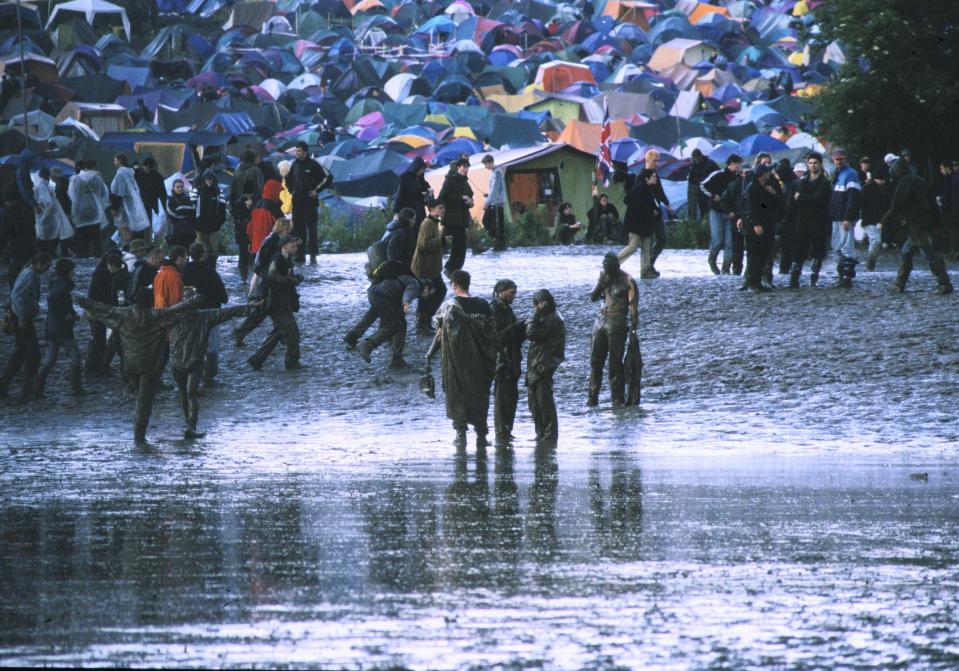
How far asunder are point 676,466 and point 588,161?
3095 centimetres

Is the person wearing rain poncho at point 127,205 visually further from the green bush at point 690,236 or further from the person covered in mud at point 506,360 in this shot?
the green bush at point 690,236

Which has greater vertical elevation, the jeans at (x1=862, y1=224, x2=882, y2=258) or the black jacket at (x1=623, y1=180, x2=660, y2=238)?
the black jacket at (x1=623, y1=180, x2=660, y2=238)

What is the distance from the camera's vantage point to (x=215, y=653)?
6012 millimetres

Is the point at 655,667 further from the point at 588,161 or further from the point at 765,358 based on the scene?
the point at 588,161

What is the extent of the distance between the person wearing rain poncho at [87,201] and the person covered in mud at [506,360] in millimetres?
11595

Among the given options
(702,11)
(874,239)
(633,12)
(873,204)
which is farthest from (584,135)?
(633,12)

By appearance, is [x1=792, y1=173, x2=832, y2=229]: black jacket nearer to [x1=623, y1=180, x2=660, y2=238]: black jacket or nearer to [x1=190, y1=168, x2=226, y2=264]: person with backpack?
[x1=623, y1=180, x2=660, y2=238]: black jacket

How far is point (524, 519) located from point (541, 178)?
3250 centimetres

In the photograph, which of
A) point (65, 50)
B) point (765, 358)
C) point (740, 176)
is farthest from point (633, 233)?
point (65, 50)

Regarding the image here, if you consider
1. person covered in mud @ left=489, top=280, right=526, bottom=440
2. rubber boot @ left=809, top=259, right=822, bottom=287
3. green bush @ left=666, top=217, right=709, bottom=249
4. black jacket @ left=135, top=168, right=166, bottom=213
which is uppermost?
black jacket @ left=135, top=168, right=166, bottom=213

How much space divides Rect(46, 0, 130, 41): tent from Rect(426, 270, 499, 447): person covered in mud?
5882 cm

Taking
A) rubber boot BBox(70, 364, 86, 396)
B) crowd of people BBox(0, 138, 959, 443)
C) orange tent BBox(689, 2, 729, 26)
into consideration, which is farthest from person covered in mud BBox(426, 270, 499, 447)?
orange tent BBox(689, 2, 729, 26)

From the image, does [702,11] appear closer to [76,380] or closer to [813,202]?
[813,202]

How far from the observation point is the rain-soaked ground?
245 inches
